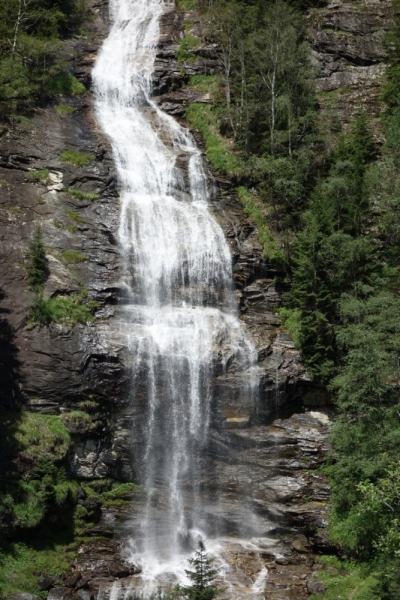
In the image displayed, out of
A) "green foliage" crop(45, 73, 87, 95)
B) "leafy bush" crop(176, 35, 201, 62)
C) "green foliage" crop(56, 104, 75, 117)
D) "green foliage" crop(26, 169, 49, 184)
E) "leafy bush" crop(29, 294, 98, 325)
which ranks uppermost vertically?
"leafy bush" crop(176, 35, 201, 62)

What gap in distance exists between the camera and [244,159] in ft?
127

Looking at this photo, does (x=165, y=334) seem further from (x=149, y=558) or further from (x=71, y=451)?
(x=149, y=558)

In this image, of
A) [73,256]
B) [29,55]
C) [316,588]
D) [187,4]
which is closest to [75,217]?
[73,256]

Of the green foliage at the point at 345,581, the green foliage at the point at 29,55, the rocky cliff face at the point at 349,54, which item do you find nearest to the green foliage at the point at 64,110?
the green foliage at the point at 29,55

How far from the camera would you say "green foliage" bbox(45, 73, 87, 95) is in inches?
1618

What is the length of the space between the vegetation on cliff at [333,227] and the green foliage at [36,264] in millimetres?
12168

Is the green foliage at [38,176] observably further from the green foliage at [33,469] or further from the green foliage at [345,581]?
the green foliage at [345,581]

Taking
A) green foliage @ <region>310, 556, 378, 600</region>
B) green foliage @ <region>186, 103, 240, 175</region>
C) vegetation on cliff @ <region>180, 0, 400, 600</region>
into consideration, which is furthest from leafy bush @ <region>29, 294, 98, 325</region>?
green foliage @ <region>186, 103, 240, 175</region>

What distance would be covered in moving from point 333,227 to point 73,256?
1379cm

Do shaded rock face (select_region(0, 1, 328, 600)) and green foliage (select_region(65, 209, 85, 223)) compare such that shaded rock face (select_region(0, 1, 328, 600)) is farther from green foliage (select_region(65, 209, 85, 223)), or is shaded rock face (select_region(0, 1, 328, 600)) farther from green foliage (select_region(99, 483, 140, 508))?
green foliage (select_region(99, 483, 140, 508))

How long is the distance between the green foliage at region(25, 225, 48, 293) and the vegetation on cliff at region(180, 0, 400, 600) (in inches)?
479

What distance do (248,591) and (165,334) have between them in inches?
439

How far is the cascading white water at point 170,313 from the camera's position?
24281 mm

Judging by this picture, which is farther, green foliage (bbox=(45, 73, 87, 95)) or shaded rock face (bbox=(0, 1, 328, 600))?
green foliage (bbox=(45, 73, 87, 95))
